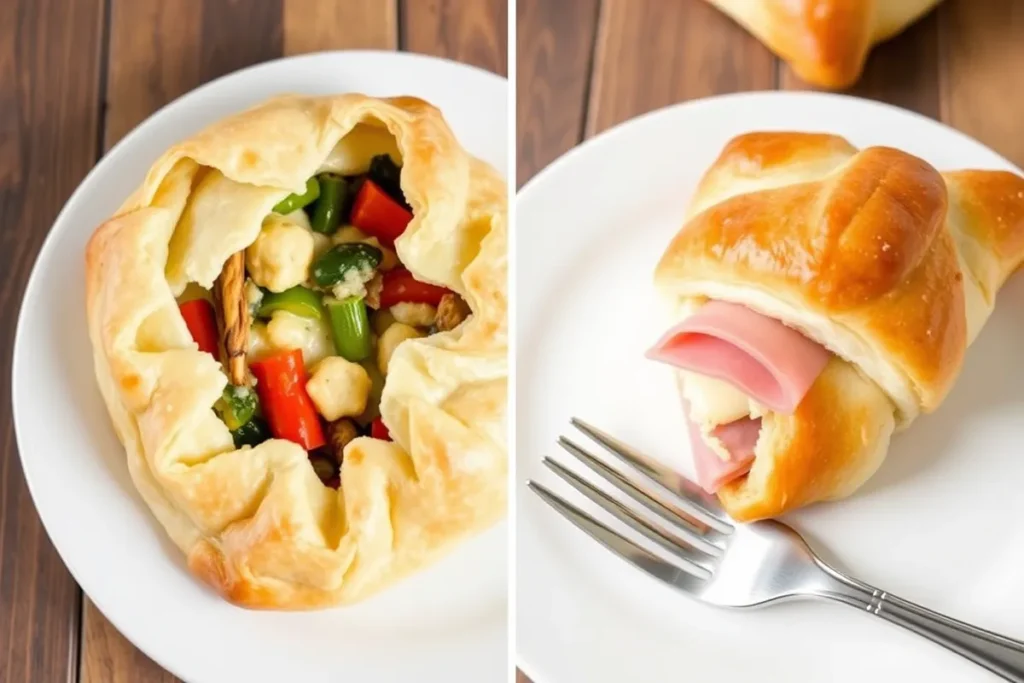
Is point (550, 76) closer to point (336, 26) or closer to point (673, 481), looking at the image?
point (336, 26)

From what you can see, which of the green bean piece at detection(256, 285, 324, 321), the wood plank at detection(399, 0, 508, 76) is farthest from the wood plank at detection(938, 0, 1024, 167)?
the green bean piece at detection(256, 285, 324, 321)

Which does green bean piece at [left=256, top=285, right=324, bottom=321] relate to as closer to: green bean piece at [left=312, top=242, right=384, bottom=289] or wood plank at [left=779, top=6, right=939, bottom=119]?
green bean piece at [left=312, top=242, right=384, bottom=289]

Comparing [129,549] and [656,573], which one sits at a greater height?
[656,573]

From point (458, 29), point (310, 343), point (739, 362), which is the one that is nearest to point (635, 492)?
point (739, 362)

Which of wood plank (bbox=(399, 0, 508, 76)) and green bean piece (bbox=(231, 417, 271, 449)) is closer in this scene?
green bean piece (bbox=(231, 417, 271, 449))

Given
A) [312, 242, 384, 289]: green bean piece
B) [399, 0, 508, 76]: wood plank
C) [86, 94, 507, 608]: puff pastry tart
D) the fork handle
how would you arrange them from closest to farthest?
1. the fork handle
2. [86, 94, 507, 608]: puff pastry tart
3. [312, 242, 384, 289]: green bean piece
4. [399, 0, 508, 76]: wood plank

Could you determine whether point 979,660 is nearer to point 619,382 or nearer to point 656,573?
point 656,573

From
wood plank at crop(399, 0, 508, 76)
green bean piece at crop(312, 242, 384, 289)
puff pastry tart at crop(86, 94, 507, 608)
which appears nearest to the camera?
puff pastry tart at crop(86, 94, 507, 608)

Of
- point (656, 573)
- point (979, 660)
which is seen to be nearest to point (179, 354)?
point (656, 573)

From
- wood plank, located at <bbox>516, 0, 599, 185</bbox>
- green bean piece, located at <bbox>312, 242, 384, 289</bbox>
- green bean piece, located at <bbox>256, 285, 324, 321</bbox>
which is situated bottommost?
green bean piece, located at <bbox>256, 285, 324, 321</bbox>
